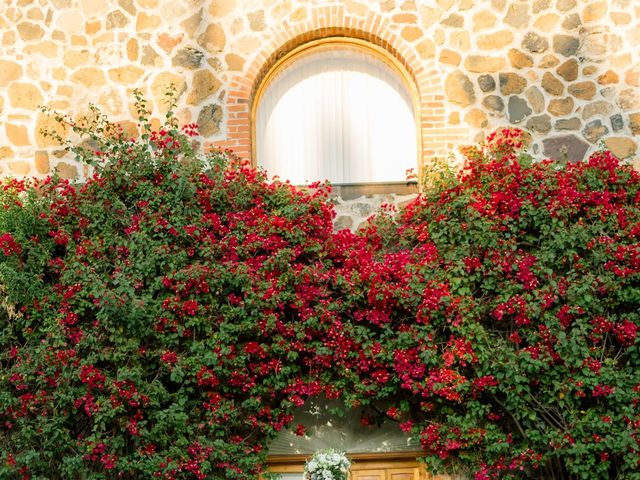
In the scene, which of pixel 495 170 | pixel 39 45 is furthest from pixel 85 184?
pixel 495 170

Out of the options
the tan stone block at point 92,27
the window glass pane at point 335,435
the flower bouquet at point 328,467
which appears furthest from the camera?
the tan stone block at point 92,27

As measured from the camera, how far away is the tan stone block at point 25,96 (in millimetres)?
9391

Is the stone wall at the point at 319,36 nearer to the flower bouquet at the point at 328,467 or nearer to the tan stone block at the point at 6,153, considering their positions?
the tan stone block at the point at 6,153

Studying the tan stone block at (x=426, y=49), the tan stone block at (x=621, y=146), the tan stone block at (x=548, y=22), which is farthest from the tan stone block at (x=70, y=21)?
the tan stone block at (x=621, y=146)

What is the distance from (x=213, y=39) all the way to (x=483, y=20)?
2.76 m

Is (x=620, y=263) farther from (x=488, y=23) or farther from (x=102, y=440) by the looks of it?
(x=102, y=440)

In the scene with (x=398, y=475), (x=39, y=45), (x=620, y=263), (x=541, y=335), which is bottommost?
(x=398, y=475)

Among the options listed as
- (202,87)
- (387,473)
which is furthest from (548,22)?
(387,473)

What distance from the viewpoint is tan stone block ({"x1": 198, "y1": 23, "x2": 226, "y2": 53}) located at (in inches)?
368

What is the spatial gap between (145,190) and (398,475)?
3565 millimetres

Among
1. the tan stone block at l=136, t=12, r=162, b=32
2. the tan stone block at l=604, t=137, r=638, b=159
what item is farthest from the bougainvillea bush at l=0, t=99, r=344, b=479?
the tan stone block at l=604, t=137, r=638, b=159

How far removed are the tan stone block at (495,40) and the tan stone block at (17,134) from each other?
15.5 ft

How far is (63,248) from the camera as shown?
28.2 feet

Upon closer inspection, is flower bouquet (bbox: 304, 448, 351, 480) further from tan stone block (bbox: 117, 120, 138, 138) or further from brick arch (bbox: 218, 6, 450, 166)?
tan stone block (bbox: 117, 120, 138, 138)
